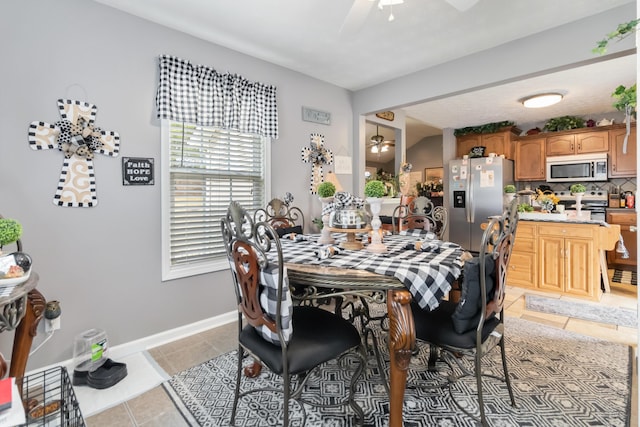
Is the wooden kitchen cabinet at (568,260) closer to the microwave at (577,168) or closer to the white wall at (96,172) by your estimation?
the microwave at (577,168)

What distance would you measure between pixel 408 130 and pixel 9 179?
6.89 m

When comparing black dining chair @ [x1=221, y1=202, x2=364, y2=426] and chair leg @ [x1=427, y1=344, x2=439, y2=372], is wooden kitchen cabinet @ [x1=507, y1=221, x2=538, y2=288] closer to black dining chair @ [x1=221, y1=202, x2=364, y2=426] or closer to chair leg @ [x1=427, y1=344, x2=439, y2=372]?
chair leg @ [x1=427, y1=344, x2=439, y2=372]

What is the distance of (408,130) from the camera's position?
722cm

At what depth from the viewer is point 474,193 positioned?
17.2 feet

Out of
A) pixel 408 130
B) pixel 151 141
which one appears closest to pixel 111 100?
pixel 151 141

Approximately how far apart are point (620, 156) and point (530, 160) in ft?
3.79

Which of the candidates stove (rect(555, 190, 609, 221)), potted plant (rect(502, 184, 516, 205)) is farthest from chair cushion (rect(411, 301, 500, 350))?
stove (rect(555, 190, 609, 221))

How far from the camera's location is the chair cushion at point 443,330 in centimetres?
146

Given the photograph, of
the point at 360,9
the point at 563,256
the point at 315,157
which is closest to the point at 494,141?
the point at 563,256

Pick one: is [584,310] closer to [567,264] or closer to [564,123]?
[567,264]

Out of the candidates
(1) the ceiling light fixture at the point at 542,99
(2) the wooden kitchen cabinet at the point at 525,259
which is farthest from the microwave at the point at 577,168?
(2) the wooden kitchen cabinet at the point at 525,259

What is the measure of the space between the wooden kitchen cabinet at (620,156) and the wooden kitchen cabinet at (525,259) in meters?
2.64

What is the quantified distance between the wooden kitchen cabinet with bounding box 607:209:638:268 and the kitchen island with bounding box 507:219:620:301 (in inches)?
66.4

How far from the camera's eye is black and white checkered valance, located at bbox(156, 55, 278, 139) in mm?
2434
